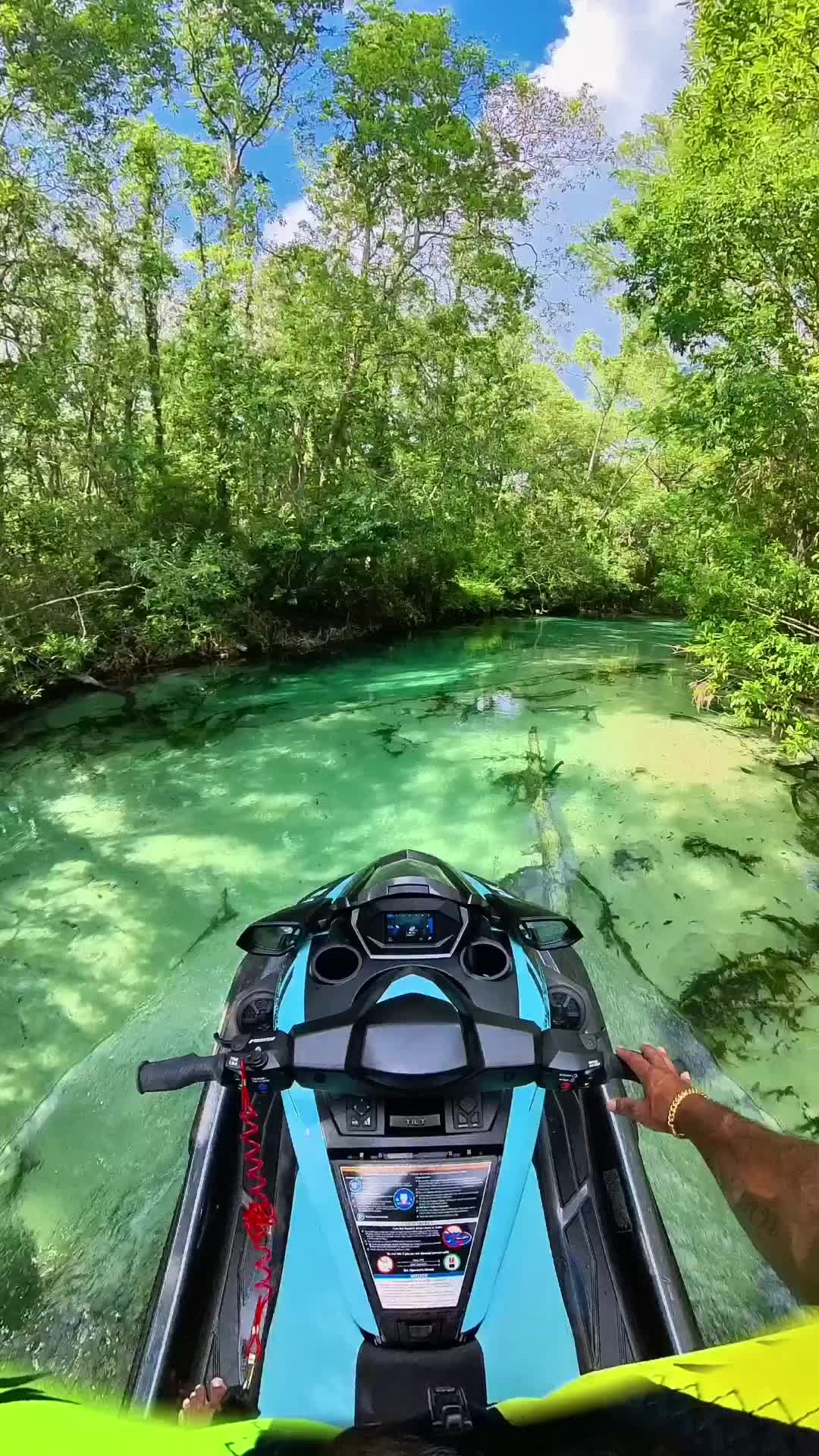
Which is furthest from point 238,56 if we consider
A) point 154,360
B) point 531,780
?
point 531,780

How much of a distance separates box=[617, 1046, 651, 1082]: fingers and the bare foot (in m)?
1.00

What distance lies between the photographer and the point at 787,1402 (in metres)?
0.64

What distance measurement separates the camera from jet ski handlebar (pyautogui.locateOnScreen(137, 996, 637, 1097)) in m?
1.37

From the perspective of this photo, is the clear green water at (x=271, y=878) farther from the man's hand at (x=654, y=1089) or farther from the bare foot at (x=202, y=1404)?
the man's hand at (x=654, y=1089)

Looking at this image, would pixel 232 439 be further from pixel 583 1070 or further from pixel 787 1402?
pixel 787 1402

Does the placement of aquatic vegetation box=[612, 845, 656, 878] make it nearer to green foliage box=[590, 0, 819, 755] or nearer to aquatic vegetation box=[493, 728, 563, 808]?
aquatic vegetation box=[493, 728, 563, 808]

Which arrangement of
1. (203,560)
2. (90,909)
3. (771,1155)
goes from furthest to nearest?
(203,560), (90,909), (771,1155)

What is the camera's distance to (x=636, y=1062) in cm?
139

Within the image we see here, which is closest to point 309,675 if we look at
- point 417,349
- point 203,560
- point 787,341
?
point 203,560

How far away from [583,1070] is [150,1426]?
3.17 feet

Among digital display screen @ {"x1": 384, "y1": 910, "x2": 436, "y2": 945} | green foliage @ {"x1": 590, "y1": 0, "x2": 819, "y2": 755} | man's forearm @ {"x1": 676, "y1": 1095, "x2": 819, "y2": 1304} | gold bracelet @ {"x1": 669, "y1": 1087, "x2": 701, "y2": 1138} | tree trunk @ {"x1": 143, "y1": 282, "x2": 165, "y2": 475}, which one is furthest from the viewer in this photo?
tree trunk @ {"x1": 143, "y1": 282, "x2": 165, "y2": 475}

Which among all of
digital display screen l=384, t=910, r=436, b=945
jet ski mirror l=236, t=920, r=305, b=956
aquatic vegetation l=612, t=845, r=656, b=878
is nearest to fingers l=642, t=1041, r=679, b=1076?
digital display screen l=384, t=910, r=436, b=945

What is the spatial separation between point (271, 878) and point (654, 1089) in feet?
11.5

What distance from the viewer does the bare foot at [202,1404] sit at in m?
1.29
